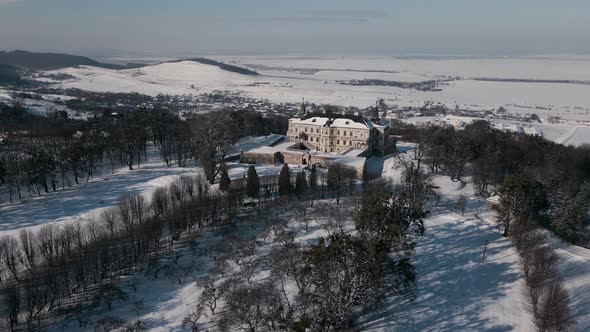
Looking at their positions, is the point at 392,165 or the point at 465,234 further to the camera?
the point at 392,165

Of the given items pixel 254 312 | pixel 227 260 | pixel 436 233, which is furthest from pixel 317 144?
pixel 254 312

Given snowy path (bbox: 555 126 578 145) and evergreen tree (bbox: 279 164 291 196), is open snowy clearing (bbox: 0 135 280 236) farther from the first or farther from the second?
snowy path (bbox: 555 126 578 145)

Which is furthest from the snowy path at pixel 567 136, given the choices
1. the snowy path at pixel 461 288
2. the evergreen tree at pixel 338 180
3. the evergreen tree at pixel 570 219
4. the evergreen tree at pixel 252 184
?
the evergreen tree at pixel 252 184

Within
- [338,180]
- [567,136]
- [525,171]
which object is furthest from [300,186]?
[567,136]

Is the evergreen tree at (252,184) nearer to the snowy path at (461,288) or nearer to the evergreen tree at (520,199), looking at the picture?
the snowy path at (461,288)

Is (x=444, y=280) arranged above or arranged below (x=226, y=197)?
below

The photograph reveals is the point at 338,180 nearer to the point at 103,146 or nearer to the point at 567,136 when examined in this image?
the point at 103,146

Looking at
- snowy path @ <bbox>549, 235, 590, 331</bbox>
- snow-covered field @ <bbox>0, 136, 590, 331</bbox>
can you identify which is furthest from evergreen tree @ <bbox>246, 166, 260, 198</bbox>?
snowy path @ <bbox>549, 235, 590, 331</bbox>

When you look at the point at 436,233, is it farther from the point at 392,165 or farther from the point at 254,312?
the point at 392,165
